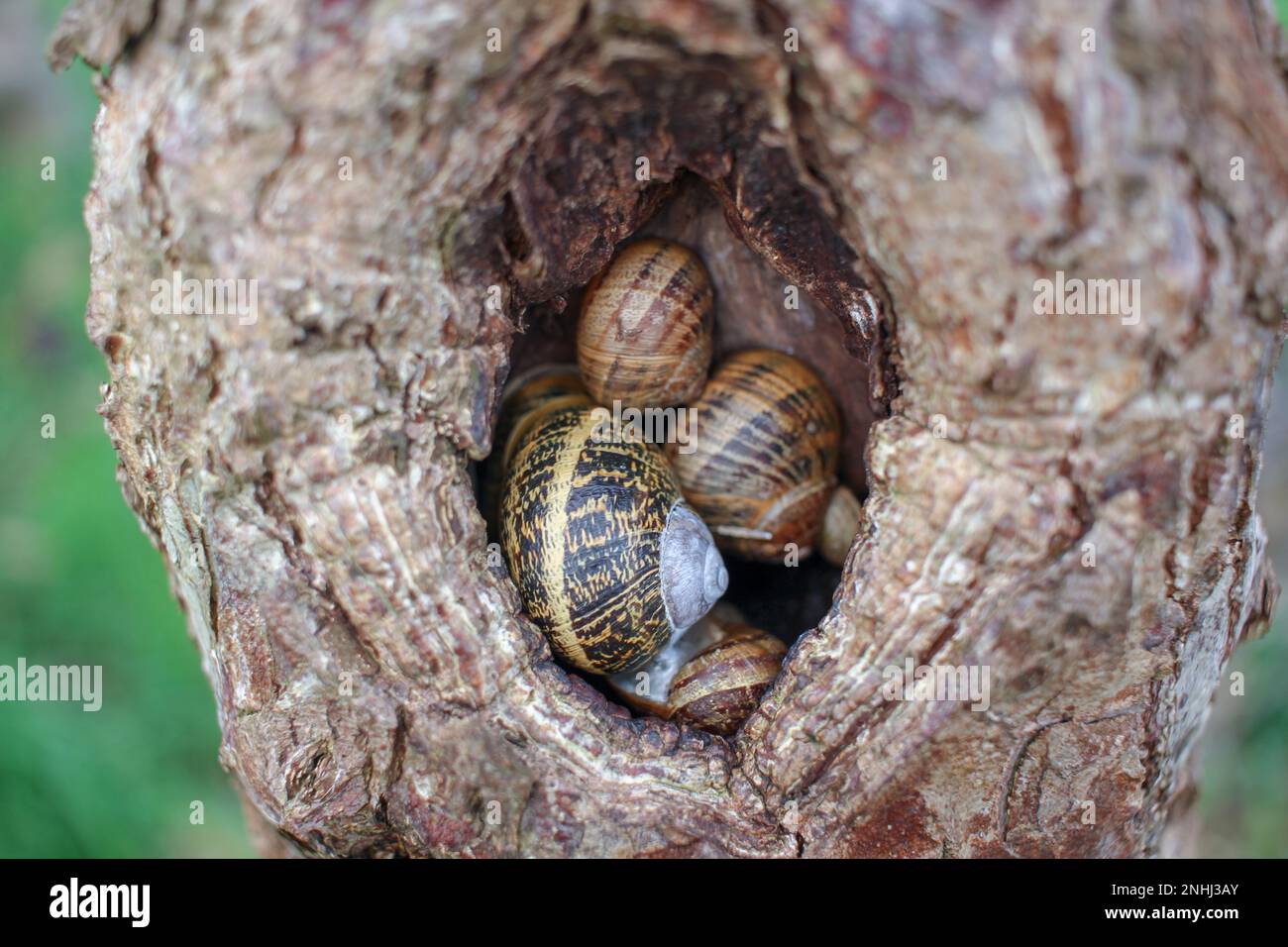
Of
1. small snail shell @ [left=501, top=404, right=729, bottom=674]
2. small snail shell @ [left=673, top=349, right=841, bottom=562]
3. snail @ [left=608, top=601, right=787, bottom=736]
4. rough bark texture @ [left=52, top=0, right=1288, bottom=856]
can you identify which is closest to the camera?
rough bark texture @ [left=52, top=0, right=1288, bottom=856]

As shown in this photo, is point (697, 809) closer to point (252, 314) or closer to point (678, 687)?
point (678, 687)

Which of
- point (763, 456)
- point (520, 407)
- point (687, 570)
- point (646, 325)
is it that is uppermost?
point (646, 325)

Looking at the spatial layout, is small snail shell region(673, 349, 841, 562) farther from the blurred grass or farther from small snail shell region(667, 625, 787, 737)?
the blurred grass

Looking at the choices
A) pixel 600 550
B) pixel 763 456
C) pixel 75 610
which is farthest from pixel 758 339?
pixel 75 610

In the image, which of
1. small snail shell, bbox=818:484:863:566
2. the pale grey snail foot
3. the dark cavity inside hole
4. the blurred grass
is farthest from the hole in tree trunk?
the blurred grass

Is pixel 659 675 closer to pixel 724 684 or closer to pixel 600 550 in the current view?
pixel 724 684
